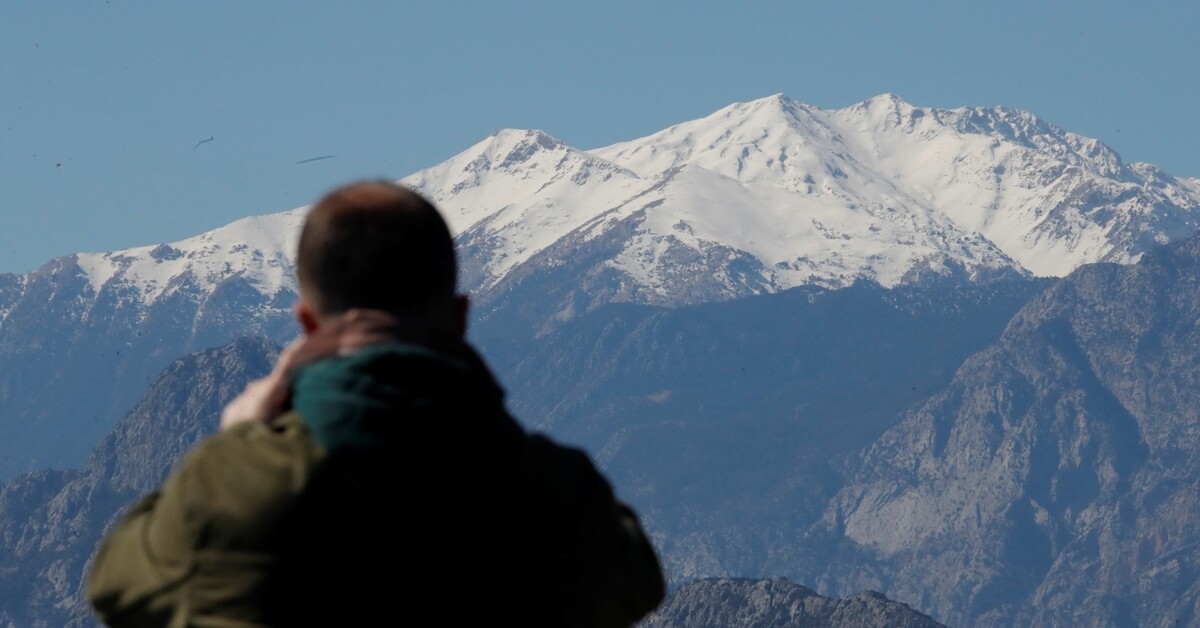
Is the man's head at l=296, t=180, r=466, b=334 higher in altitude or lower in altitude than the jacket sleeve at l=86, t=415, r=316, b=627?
higher

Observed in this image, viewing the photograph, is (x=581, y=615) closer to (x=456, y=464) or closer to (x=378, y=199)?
(x=456, y=464)

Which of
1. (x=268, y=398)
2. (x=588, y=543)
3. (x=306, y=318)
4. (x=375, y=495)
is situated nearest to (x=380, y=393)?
(x=375, y=495)

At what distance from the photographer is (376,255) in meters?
5.33

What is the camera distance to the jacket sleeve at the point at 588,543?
5.30 m

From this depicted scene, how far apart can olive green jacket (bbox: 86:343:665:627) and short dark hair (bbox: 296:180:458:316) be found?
0.26 meters

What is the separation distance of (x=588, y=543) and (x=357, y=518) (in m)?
0.70

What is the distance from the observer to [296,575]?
16.2ft

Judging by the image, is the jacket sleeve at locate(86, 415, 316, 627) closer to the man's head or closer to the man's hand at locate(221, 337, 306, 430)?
the man's hand at locate(221, 337, 306, 430)

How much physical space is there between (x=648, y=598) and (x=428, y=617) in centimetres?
76

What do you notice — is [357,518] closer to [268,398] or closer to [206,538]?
[206,538]

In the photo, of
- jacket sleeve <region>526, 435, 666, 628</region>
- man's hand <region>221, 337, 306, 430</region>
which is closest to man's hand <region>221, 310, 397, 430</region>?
man's hand <region>221, 337, 306, 430</region>

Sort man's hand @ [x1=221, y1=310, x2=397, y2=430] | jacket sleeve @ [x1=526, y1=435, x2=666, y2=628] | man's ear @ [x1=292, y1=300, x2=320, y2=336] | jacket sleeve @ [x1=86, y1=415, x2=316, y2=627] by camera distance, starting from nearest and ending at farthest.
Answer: jacket sleeve @ [x1=86, y1=415, x2=316, y2=627] < man's hand @ [x1=221, y1=310, x2=397, y2=430] < jacket sleeve @ [x1=526, y1=435, x2=666, y2=628] < man's ear @ [x1=292, y1=300, x2=320, y2=336]

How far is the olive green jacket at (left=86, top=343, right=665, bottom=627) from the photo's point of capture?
16.1 feet

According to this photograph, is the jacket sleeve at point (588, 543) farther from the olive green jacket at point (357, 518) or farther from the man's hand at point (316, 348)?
the man's hand at point (316, 348)
